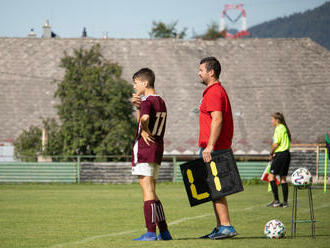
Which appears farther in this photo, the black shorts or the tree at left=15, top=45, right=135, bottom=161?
the tree at left=15, top=45, right=135, bottom=161

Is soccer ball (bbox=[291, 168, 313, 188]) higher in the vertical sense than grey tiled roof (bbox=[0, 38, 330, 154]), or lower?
lower

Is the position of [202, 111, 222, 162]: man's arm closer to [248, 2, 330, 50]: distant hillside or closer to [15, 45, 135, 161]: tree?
[15, 45, 135, 161]: tree

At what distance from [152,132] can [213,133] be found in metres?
0.75

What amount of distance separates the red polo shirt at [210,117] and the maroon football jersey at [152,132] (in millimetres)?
543

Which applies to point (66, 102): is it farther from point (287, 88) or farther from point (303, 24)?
point (303, 24)

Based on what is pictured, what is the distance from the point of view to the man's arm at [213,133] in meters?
8.08

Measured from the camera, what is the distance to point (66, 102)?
34.3 meters

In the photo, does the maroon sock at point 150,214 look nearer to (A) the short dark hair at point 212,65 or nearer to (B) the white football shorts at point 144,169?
(B) the white football shorts at point 144,169

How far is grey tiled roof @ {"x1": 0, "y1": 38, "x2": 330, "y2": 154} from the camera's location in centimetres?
4394

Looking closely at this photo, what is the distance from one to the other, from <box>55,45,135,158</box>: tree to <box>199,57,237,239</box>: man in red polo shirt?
25.0m

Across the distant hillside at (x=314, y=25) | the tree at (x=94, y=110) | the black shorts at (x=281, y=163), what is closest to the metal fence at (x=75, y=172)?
the tree at (x=94, y=110)

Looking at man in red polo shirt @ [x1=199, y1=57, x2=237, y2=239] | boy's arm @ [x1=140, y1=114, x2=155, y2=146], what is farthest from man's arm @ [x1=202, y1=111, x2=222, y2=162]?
boy's arm @ [x1=140, y1=114, x2=155, y2=146]

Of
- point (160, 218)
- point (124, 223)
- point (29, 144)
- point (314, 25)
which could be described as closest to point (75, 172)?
point (29, 144)

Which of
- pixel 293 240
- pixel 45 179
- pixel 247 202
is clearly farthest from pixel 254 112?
pixel 293 240
